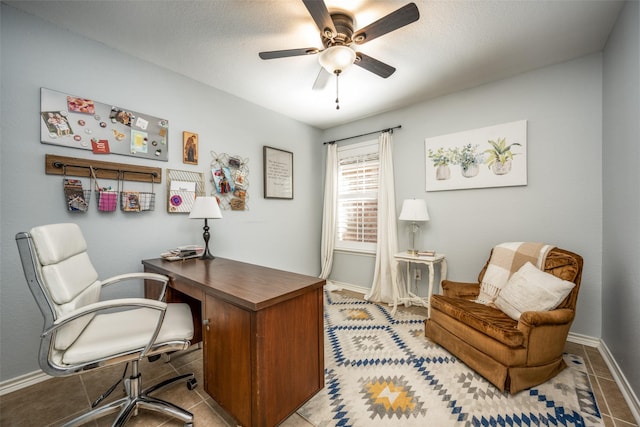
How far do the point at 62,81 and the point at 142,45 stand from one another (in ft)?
2.09

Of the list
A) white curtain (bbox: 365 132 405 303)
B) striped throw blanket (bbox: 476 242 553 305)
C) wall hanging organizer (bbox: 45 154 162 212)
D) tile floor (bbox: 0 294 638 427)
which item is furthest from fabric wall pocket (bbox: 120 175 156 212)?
striped throw blanket (bbox: 476 242 553 305)

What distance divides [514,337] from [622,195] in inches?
49.1

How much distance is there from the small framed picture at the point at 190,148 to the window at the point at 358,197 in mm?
2063

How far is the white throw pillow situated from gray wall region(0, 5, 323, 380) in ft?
8.22

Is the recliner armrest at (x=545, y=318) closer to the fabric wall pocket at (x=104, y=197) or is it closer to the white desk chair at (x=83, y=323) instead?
the white desk chair at (x=83, y=323)

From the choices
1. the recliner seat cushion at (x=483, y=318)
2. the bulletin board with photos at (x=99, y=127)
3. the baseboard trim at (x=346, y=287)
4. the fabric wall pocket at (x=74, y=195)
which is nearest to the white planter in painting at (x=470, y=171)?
the recliner seat cushion at (x=483, y=318)

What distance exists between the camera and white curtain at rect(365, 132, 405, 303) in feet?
10.7

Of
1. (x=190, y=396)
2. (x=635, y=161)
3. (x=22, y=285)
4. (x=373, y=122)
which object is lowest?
(x=190, y=396)

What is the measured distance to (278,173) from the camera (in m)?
3.45

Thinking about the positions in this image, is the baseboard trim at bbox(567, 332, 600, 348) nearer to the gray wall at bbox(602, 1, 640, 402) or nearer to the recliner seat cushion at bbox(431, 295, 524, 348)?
the gray wall at bbox(602, 1, 640, 402)

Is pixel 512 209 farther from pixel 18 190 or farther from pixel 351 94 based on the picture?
pixel 18 190

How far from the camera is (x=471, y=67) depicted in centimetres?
239

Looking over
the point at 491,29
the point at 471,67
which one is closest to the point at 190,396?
the point at 491,29

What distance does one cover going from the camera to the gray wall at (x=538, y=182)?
218 centimetres
